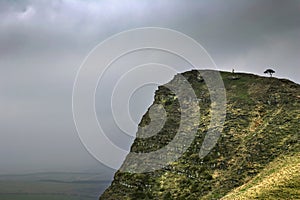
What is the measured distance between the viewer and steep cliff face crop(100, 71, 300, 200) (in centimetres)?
7694

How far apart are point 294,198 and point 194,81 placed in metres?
90.9

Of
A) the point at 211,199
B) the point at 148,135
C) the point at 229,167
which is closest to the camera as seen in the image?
the point at 211,199

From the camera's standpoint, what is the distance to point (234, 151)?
3597 inches

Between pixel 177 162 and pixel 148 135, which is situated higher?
pixel 148 135

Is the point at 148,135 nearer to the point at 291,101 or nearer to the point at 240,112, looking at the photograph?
the point at 240,112

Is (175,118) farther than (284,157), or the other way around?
(175,118)

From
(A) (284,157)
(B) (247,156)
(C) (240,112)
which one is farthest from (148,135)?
(A) (284,157)

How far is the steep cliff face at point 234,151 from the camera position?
252 ft

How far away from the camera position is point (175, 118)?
117 m

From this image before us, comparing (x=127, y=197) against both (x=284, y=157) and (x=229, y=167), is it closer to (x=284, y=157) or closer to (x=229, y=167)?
(x=229, y=167)

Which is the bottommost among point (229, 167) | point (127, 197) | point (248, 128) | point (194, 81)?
point (127, 197)

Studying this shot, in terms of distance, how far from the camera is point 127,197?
93.6 meters

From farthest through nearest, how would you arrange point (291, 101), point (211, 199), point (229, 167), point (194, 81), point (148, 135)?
point (194, 81), point (148, 135), point (291, 101), point (229, 167), point (211, 199)

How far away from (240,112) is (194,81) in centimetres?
3392
